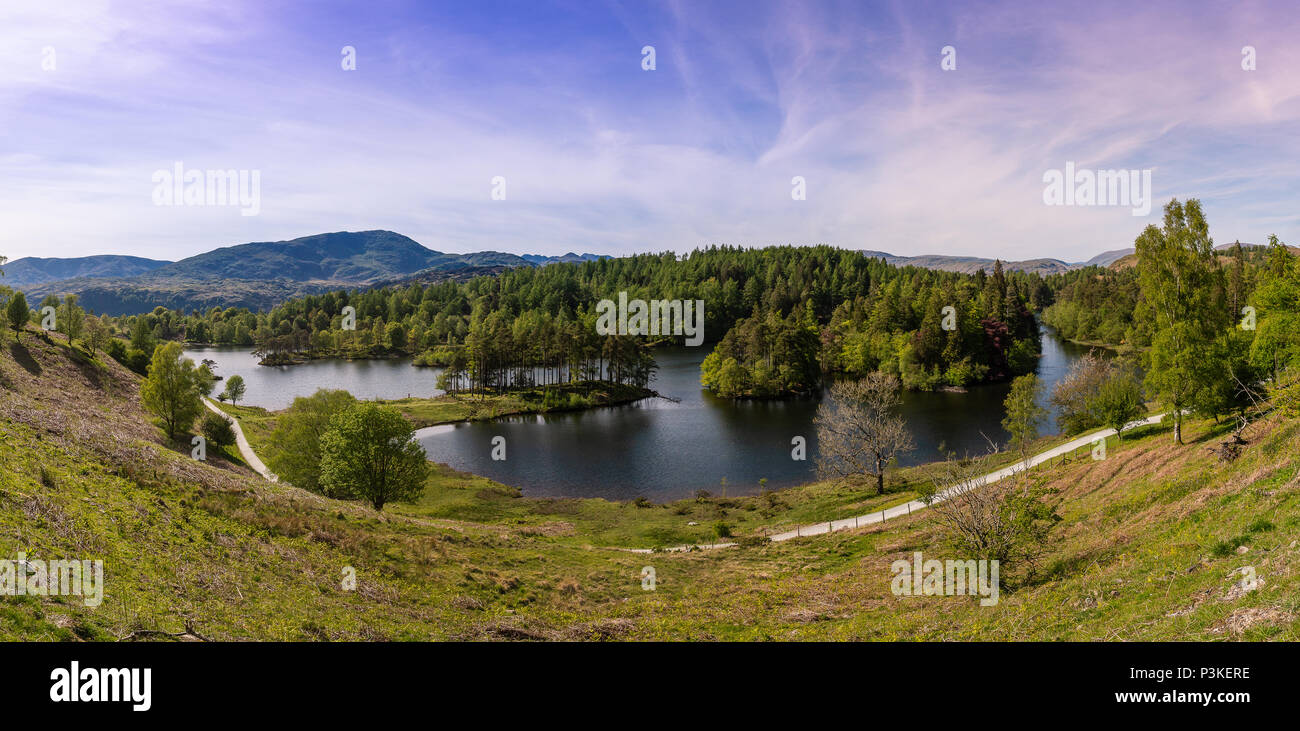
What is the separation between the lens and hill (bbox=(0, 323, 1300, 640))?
13.1 metres

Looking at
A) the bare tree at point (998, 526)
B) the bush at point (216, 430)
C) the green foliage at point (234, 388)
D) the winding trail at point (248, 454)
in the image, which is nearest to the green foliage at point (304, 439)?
the winding trail at point (248, 454)

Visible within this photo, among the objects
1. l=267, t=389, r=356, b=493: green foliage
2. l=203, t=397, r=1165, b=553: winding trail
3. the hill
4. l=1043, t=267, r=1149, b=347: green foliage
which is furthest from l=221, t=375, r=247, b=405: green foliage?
l=1043, t=267, r=1149, b=347: green foliage

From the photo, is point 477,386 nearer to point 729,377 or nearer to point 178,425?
point 729,377

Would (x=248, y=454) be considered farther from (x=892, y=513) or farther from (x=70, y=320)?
(x=892, y=513)

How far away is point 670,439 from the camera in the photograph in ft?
242

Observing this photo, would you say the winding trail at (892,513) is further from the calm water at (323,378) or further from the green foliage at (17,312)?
the calm water at (323,378)

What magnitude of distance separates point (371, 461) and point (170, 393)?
3071 cm

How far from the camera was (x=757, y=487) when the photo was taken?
55.0 meters

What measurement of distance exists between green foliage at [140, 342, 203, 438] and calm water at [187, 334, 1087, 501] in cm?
2438

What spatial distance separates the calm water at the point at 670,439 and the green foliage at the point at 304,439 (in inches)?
685

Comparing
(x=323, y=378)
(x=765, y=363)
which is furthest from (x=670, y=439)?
(x=323, y=378)
